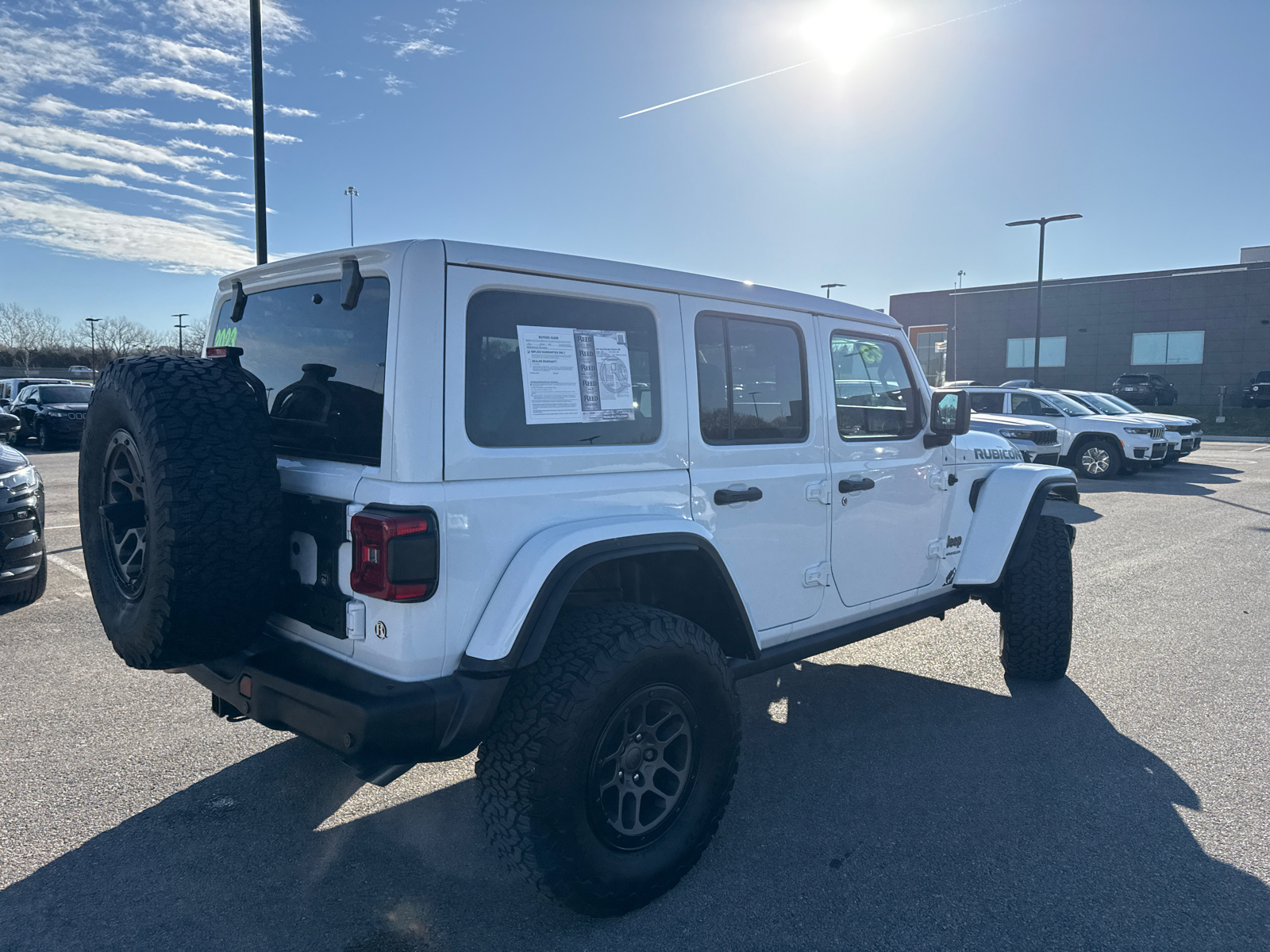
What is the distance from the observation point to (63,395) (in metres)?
22.0

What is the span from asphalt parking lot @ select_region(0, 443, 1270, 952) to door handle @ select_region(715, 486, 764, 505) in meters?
1.23

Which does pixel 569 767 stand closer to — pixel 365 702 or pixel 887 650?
pixel 365 702

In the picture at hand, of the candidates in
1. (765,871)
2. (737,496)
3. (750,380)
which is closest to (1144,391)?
(750,380)

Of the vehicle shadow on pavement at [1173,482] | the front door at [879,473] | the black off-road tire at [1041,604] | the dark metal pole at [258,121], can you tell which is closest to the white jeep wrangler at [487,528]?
the front door at [879,473]

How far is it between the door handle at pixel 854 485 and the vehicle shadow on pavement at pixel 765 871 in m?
1.22

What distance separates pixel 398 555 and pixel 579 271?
1.13 metres

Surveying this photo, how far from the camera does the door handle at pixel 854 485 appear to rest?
374 cm

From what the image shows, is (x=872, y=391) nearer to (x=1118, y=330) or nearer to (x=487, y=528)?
(x=487, y=528)

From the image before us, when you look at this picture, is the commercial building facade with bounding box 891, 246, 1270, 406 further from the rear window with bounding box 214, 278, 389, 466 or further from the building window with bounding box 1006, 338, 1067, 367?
the rear window with bounding box 214, 278, 389, 466

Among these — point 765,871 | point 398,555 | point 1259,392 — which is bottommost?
point 765,871

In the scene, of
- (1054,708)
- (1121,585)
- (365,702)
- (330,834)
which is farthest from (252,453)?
(1121,585)

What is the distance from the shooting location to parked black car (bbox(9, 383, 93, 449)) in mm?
20969

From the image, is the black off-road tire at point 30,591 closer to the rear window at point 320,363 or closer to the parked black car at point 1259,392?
the rear window at point 320,363

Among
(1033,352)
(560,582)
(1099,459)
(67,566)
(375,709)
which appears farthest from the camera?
(1033,352)
